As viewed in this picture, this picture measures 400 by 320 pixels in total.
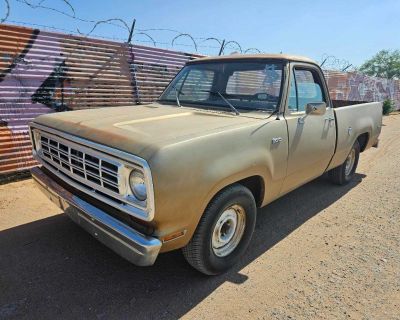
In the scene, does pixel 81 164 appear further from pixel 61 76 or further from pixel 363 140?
pixel 363 140

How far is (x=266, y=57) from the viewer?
3.84 metres

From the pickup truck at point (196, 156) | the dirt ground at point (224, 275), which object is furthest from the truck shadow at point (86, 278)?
the pickup truck at point (196, 156)

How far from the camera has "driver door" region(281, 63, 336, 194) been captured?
12.0 ft

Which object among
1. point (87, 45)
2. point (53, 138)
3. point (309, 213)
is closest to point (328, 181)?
point (309, 213)

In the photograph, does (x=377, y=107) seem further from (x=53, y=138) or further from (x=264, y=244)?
(x=53, y=138)

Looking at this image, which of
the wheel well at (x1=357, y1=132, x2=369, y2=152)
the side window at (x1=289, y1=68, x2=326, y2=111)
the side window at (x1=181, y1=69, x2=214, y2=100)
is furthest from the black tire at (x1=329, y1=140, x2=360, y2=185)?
the side window at (x1=181, y1=69, x2=214, y2=100)

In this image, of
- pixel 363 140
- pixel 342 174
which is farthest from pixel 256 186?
pixel 363 140

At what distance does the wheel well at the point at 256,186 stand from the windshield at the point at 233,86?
77cm

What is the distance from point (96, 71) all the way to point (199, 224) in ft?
16.3

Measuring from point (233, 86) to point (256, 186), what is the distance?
1198 mm

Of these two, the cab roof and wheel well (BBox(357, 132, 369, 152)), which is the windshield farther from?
wheel well (BBox(357, 132, 369, 152))

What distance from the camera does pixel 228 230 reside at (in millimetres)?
3203

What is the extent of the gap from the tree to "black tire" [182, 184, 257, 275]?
157 feet

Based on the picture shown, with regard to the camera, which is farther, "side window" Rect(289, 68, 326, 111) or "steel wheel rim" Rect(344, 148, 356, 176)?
"steel wheel rim" Rect(344, 148, 356, 176)
